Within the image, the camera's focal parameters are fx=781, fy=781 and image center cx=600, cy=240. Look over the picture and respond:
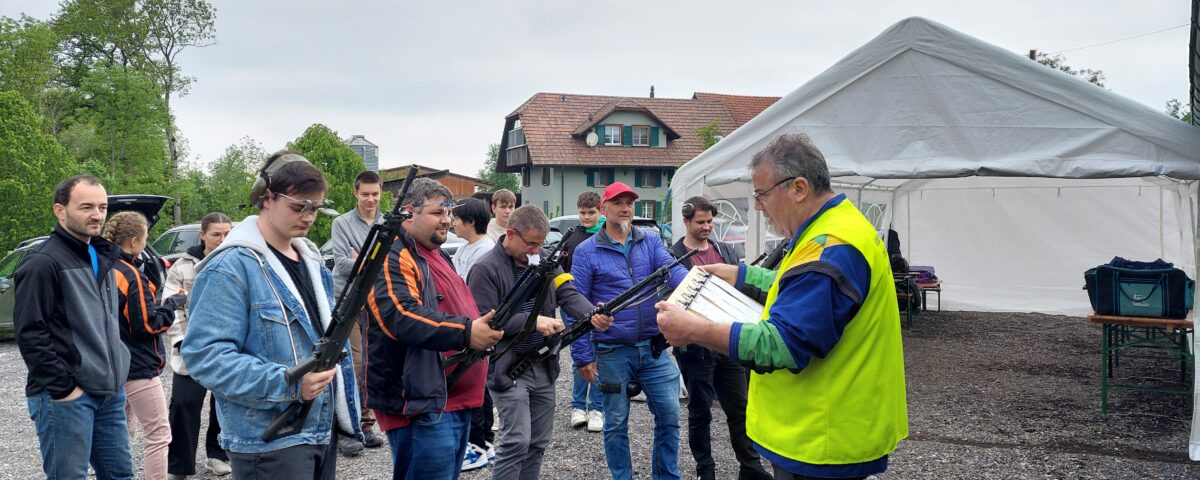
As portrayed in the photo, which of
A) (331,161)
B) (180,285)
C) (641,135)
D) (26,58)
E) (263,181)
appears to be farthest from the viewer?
(641,135)

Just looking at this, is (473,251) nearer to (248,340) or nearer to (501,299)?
(501,299)

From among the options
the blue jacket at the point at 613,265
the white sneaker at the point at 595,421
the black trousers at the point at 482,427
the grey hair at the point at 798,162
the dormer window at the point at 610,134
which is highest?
the dormer window at the point at 610,134

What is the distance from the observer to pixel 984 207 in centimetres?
1462

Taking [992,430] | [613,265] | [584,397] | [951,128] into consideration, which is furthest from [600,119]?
[613,265]

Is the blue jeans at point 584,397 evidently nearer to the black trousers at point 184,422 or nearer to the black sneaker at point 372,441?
the black sneaker at point 372,441

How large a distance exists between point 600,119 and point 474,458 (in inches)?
1538

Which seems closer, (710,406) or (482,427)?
(710,406)

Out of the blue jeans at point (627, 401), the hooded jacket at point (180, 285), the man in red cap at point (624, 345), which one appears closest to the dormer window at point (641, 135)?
the hooded jacket at point (180, 285)

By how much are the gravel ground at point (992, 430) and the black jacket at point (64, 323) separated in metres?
2.20

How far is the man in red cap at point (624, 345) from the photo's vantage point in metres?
4.58

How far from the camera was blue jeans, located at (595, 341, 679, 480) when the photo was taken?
457 centimetres

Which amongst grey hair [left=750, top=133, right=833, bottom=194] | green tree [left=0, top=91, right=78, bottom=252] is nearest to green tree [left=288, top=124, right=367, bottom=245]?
green tree [left=0, top=91, right=78, bottom=252]

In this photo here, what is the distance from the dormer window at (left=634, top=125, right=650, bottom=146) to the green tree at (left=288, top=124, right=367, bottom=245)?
24.6 metres

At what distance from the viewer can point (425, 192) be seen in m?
3.47
